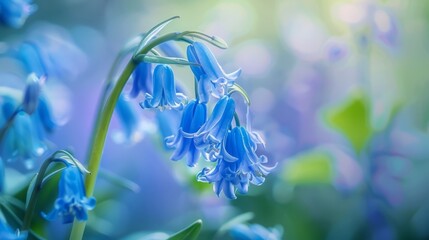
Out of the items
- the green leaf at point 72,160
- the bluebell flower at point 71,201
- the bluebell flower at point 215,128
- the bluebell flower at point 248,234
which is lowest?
the bluebell flower at point 71,201

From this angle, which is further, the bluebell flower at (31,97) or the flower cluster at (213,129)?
the bluebell flower at (31,97)

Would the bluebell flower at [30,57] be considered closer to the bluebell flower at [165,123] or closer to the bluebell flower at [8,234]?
the bluebell flower at [165,123]

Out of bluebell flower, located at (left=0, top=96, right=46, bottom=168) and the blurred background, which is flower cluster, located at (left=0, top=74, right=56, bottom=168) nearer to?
bluebell flower, located at (left=0, top=96, right=46, bottom=168)

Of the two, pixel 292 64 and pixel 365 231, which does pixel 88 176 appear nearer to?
pixel 365 231

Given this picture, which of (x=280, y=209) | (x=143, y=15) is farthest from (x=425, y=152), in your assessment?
(x=143, y=15)

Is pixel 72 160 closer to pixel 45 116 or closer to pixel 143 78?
pixel 143 78

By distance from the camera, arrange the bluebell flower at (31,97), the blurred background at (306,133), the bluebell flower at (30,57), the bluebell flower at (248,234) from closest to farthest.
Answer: the bluebell flower at (31,97) → the bluebell flower at (248,234) → the bluebell flower at (30,57) → the blurred background at (306,133)

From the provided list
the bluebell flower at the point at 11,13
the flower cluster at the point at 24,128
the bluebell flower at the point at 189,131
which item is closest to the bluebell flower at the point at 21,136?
the flower cluster at the point at 24,128
